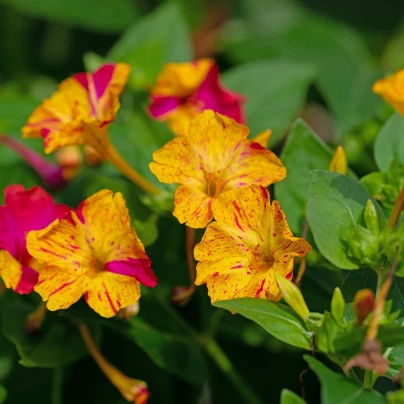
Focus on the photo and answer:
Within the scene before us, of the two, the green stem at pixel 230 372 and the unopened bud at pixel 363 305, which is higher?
the unopened bud at pixel 363 305

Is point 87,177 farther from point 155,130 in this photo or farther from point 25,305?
point 25,305

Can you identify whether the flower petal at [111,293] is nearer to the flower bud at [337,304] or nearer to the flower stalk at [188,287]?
the flower stalk at [188,287]

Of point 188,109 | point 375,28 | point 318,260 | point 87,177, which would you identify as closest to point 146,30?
point 188,109

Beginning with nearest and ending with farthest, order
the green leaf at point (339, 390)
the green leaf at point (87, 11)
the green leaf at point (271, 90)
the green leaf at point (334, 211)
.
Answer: the green leaf at point (339, 390), the green leaf at point (334, 211), the green leaf at point (271, 90), the green leaf at point (87, 11)

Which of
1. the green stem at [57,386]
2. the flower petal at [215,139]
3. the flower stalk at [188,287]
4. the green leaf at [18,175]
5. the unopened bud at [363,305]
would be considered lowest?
the green stem at [57,386]

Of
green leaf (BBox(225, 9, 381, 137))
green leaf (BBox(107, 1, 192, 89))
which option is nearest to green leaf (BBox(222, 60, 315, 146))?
green leaf (BBox(107, 1, 192, 89))

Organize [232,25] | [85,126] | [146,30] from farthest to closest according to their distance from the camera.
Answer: [232,25]
[146,30]
[85,126]

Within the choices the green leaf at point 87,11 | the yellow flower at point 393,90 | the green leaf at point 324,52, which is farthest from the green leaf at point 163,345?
the green leaf at point 87,11
